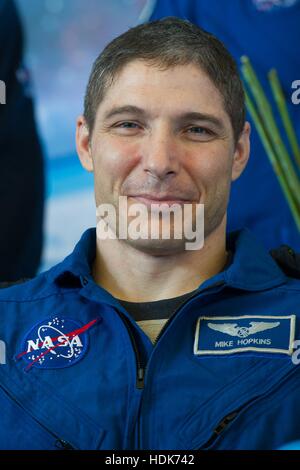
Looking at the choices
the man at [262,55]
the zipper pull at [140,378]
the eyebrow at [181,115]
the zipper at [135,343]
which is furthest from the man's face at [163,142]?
the man at [262,55]

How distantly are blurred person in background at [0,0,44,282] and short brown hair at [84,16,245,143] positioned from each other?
0.54m

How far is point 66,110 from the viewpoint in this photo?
A: 6.27 ft

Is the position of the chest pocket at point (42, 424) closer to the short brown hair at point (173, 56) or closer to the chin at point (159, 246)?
the chin at point (159, 246)

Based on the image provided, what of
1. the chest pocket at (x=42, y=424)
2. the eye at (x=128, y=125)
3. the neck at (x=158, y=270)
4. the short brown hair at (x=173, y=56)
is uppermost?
the short brown hair at (x=173, y=56)

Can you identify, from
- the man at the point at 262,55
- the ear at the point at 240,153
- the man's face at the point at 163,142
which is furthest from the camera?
the man at the point at 262,55

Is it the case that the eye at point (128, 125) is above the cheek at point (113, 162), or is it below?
above

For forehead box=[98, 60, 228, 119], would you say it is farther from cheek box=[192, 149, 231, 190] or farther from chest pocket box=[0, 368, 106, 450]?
chest pocket box=[0, 368, 106, 450]

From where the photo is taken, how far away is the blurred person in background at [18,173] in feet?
6.24

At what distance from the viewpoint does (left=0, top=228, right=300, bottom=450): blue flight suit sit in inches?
47.3

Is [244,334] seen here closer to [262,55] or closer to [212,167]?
[212,167]

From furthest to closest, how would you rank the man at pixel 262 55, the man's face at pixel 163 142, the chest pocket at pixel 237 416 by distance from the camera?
the man at pixel 262 55 → the man's face at pixel 163 142 → the chest pocket at pixel 237 416

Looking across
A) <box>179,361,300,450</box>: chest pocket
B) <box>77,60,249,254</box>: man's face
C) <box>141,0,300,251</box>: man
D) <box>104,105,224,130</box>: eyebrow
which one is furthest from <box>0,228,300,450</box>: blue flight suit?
<box>141,0,300,251</box>: man

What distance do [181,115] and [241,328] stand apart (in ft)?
1.22
